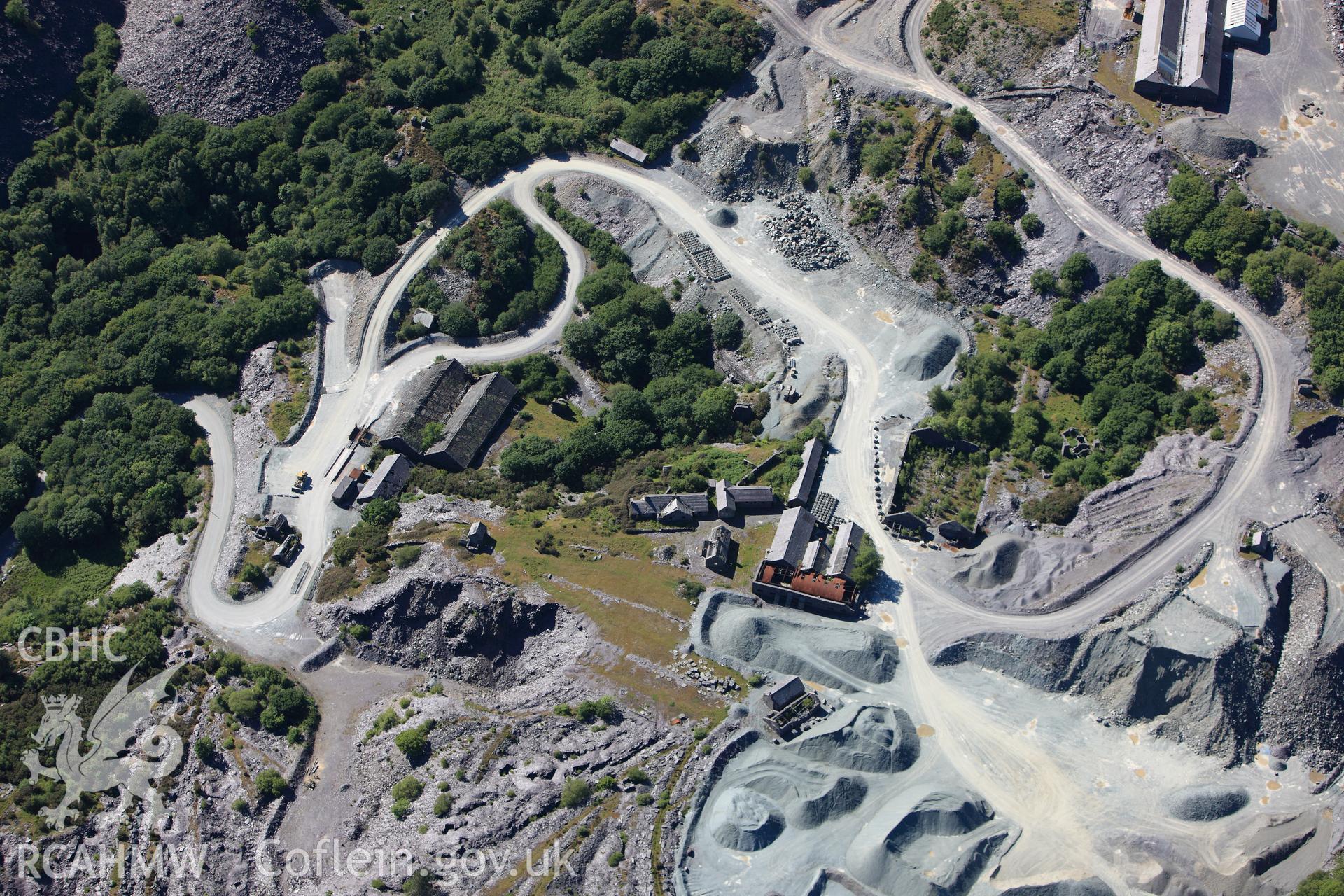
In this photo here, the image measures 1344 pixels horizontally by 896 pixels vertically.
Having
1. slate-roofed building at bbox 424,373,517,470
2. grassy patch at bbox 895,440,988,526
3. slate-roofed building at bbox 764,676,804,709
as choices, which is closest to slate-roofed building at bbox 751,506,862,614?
slate-roofed building at bbox 764,676,804,709

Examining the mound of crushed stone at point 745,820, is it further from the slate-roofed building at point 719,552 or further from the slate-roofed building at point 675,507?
the slate-roofed building at point 675,507

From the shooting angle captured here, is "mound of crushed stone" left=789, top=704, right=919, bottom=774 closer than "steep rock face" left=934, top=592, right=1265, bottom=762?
Yes

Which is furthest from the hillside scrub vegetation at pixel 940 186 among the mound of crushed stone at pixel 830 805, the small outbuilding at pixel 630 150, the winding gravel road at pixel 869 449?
the mound of crushed stone at pixel 830 805

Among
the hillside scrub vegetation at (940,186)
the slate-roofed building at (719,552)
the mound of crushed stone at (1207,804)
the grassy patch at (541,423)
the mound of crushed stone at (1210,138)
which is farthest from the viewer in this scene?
the hillside scrub vegetation at (940,186)

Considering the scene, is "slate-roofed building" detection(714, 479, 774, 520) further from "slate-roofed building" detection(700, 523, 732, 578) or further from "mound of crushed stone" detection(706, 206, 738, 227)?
"mound of crushed stone" detection(706, 206, 738, 227)

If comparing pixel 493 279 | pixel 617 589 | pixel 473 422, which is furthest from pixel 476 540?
pixel 493 279

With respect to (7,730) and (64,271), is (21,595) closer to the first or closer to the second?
(7,730)

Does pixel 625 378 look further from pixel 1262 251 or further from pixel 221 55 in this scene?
pixel 221 55
